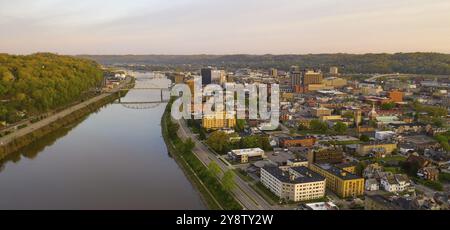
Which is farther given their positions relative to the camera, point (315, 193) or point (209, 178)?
point (209, 178)

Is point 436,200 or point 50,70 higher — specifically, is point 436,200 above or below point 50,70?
below

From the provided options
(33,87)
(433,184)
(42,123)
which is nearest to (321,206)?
(433,184)

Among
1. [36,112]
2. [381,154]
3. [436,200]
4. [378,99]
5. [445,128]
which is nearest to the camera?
[436,200]

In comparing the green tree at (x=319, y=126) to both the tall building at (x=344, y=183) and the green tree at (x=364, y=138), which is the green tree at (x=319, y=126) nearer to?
the green tree at (x=364, y=138)

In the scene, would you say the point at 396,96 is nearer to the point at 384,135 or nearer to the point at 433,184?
the point at 384,135

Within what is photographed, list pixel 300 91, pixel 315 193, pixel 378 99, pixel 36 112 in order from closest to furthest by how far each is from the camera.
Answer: pixel 315 193, pixel 36 112, pixel 378 99, pixel 300 91

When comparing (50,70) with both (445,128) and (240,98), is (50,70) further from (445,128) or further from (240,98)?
(445,128)

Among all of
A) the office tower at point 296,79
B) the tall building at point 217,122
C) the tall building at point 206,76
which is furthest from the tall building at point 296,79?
the tall building at point 217,122
